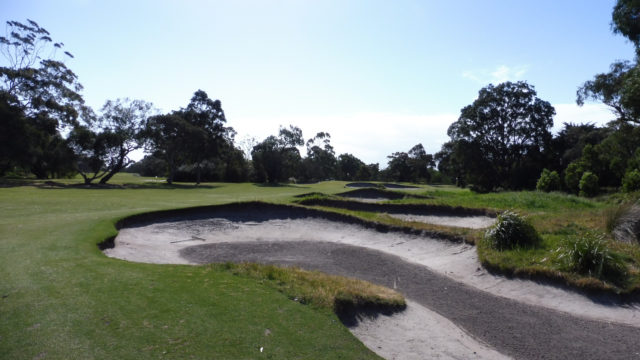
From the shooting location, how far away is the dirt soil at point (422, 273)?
610 centimetres

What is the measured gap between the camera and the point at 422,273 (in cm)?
1021

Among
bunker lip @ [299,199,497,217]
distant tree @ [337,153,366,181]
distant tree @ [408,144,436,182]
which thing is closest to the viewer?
bunker lip @ [299,199,497,217]

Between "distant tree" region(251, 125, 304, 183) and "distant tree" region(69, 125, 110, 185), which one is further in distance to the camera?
"distant tree" region(251, 125, 304, 183)

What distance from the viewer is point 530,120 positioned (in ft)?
141

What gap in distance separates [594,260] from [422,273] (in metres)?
3.94

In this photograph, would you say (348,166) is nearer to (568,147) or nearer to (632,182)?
(568,147)

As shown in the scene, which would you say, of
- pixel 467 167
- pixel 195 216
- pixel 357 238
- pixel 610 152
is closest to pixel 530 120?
pixel 467 167

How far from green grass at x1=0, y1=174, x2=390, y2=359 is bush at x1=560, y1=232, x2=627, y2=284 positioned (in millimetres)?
5935

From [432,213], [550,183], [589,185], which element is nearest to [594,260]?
[432,213]

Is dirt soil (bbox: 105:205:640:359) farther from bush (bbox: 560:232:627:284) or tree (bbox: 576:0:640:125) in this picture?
tree (bbox: 576:0:640:125)

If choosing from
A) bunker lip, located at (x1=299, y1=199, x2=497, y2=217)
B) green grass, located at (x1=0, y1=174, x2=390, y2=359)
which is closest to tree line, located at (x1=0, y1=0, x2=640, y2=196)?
bunker lip, located at (x1=299, y1=199, x2=497, y2=217)

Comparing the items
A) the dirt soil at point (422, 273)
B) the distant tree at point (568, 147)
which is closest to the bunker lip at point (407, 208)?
the dirt soil at point (422, 273)

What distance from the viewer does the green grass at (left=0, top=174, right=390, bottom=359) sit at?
4.32m

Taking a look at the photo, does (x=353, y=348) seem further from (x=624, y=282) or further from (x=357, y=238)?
(x=357, y=238)
